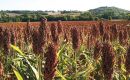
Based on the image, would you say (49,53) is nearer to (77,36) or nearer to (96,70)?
(77,36)

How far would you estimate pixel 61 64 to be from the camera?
7.01 metres

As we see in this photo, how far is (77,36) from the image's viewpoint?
255 inches

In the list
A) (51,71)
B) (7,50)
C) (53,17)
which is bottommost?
(53,17)

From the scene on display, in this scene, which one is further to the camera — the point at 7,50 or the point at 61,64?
the point at 61,64

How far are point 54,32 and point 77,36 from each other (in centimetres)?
81

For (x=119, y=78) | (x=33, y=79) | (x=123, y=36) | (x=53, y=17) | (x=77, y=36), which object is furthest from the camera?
(x=53, y=17)

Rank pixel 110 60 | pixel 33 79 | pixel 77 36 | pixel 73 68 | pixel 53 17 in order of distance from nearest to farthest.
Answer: pixel 110 60 → pixel 33 79 → pixel 77 36 → pixel 73 68 → pixel 53 17

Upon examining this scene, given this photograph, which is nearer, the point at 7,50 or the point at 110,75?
the point at 110,75

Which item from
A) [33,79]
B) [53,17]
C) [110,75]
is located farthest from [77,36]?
[53,17]

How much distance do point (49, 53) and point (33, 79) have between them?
240 centimetres

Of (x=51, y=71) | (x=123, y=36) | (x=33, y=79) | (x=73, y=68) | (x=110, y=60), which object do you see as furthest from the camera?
(x=123, y=36)

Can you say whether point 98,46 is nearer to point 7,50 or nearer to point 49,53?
point 7,50

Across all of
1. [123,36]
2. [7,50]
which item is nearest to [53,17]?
[123,36]

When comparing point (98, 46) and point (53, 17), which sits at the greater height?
point (98, 46)
